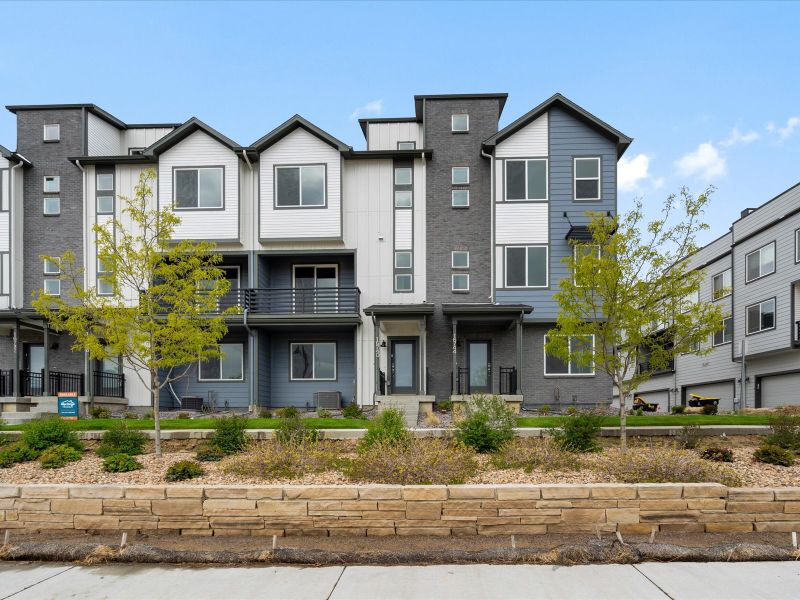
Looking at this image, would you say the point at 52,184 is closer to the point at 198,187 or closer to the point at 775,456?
the point at 198,187

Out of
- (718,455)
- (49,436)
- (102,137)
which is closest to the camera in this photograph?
(718,455)

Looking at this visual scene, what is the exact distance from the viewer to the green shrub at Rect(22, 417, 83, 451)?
11.7 m

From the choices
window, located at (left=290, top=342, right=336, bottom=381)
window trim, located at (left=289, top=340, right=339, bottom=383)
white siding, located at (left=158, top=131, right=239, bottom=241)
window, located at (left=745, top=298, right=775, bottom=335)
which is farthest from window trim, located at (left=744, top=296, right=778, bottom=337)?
white siding, located at (left=158, top=131, right=239, bottom=241)

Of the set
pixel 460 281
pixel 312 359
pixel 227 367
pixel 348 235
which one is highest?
pixel 348 235

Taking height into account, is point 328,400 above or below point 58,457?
below

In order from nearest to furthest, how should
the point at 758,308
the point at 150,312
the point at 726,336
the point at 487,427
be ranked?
the point at 487,427 < the point at 150,312 < the point at 758,308 < the point at 726,336

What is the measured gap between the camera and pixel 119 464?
10.5 m

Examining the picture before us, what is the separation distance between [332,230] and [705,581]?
16720mm

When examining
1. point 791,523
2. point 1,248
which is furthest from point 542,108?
point 1,248

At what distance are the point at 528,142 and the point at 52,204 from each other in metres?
17.4

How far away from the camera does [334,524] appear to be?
805 centimetres

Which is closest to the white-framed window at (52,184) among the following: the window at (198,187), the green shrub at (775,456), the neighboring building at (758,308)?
the window at (198,187)

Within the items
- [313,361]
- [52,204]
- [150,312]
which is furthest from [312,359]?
[52,204]

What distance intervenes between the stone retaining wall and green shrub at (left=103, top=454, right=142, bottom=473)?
2.83 meters
